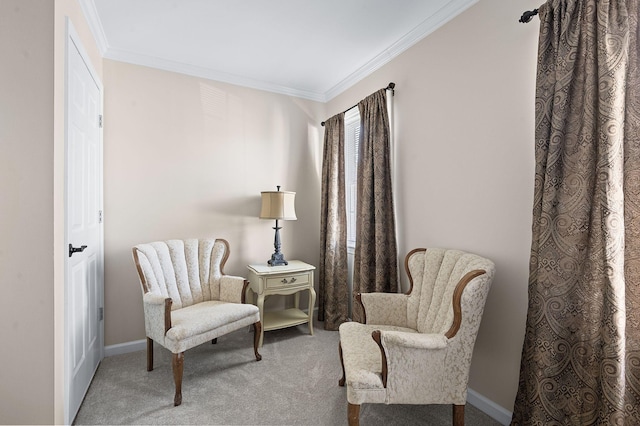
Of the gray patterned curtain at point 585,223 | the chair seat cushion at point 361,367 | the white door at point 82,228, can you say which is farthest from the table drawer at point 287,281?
the gray patterned curtain at point 585,223

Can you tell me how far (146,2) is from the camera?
211cm

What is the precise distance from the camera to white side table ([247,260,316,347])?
113 inches

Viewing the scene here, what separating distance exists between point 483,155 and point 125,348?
3.33 m

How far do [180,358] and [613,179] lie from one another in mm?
2591

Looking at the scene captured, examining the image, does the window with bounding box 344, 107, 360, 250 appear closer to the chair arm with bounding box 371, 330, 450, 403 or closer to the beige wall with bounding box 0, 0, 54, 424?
the chair arm with bounding box 371, 330, 450, 403

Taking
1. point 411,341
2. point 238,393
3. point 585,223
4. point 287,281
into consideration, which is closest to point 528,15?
point 585,223

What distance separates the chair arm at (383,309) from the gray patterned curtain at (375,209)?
43 cm

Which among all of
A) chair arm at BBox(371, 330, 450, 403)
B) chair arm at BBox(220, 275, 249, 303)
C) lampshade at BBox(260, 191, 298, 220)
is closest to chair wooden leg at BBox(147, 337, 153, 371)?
chair arm at BBox(220, 275, 249, 303)

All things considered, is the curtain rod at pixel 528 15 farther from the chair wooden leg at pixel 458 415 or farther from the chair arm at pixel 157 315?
the chair arm at pixel 157 315

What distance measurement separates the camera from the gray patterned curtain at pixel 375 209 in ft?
8.66

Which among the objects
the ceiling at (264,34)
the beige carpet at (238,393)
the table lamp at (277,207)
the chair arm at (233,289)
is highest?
the ceiling at (264,34)

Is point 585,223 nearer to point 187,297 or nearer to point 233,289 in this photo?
point 233,289

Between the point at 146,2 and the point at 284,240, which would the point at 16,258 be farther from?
the point at 284,240

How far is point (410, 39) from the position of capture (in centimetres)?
249
